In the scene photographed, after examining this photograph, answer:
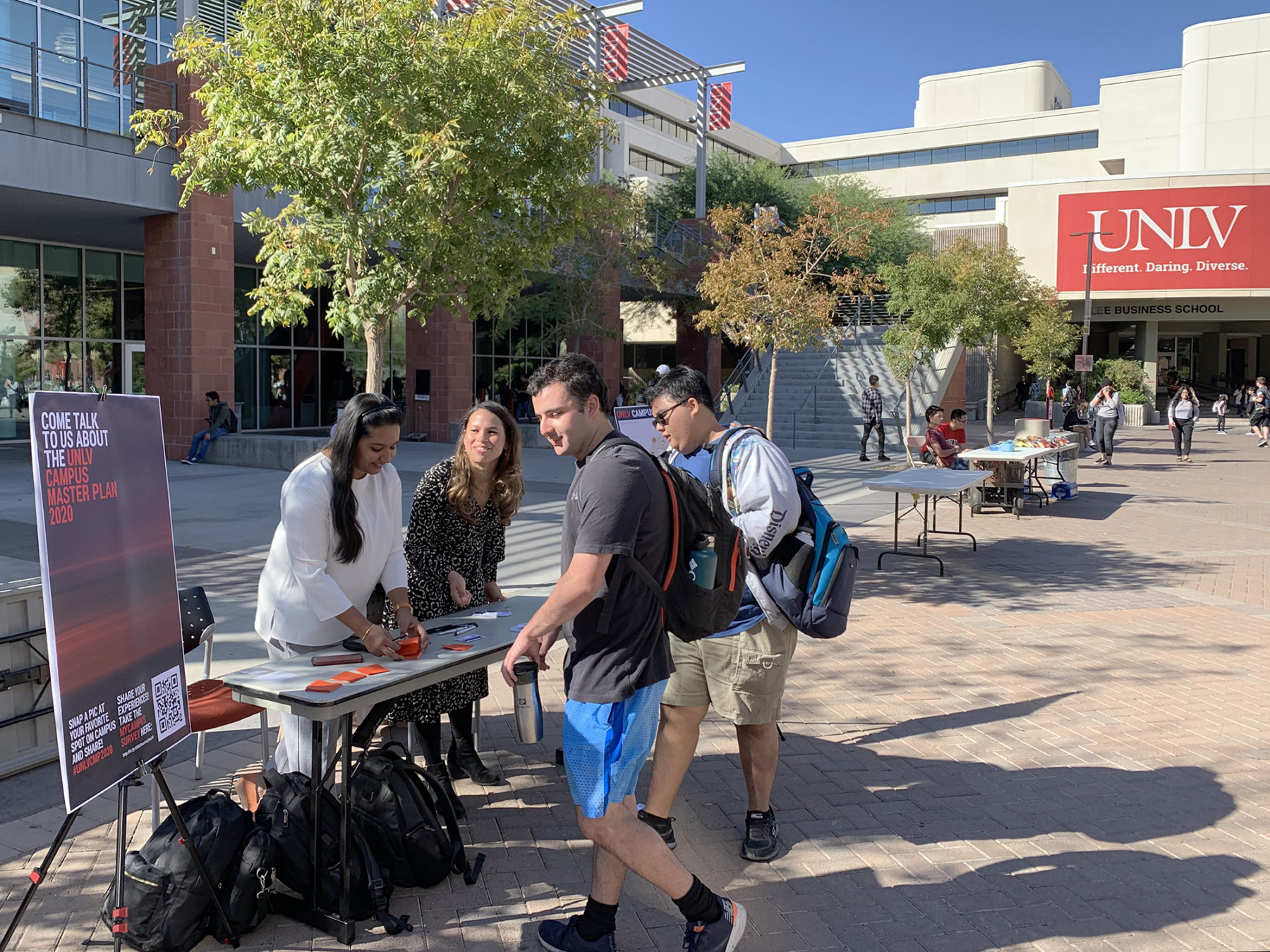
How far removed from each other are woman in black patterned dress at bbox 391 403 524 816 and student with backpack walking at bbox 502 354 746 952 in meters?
1.32

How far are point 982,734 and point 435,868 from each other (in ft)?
10.4

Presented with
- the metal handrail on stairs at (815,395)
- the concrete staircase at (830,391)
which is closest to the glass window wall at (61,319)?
the concrete staircase at (830,391)

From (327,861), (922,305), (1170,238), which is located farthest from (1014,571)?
(1170,238)

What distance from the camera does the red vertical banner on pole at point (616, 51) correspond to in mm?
30109

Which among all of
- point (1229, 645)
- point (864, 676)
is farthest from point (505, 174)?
point (1229, 645)

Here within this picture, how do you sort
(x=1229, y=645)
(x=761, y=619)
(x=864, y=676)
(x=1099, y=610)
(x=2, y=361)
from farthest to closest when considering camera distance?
(x=2, y=361)
(x=1099, y=610)
(x=1229, y=645)
(x=864, y=676)
(x=761, y=619)

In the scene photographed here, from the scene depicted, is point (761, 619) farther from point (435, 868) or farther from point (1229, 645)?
point (1229, 645)

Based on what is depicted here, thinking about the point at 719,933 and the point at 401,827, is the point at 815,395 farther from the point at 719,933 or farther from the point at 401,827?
the point at 719,933

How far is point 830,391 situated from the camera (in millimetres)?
29281

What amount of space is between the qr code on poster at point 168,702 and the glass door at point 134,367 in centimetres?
2188

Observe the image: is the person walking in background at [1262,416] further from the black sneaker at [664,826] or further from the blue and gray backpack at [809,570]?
the black sneaker at [664,826]

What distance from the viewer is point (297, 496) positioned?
367 centimetres

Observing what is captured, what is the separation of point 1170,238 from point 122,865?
4298 cm

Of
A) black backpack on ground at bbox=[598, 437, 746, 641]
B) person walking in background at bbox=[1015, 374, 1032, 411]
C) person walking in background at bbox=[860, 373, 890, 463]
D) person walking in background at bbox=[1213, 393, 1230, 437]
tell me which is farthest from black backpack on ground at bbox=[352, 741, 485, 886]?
person walking in background at bbox=[1015, 374, 1032, 411]
